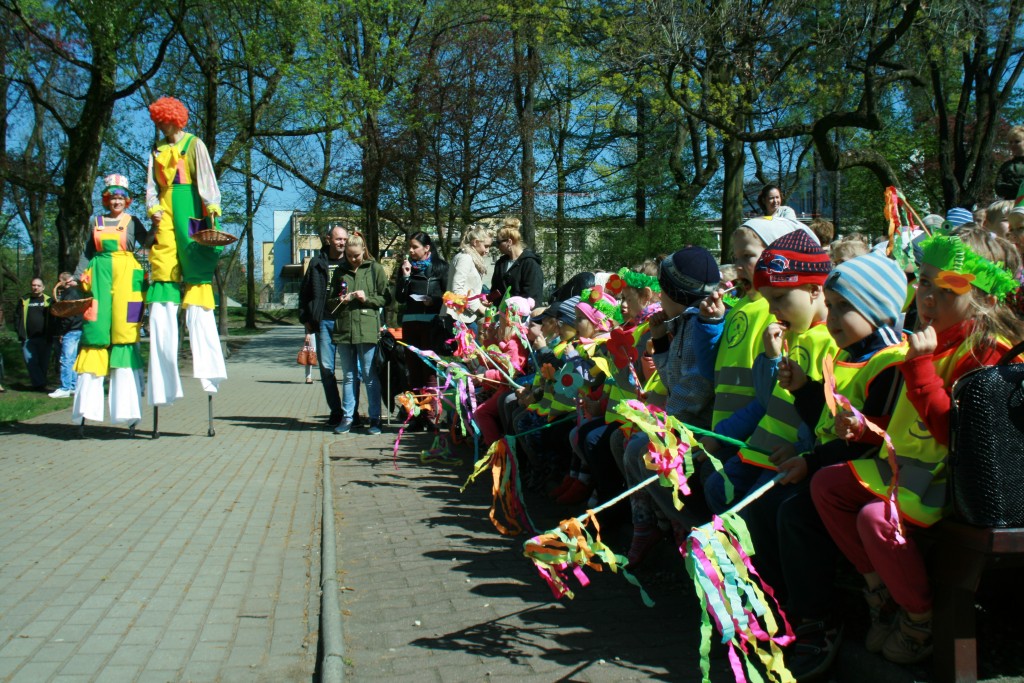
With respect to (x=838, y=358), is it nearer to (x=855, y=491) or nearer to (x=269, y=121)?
(x=855, y=491)

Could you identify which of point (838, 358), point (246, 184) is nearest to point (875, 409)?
point (838, 358)

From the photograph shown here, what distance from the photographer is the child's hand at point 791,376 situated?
368 centimetres

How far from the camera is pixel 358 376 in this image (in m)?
11.3

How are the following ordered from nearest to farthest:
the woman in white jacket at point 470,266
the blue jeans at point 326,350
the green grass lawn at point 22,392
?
the woman in white jacket at point 470,266
the blue jeans at point 326,350
the green grass lawn at point 22,392

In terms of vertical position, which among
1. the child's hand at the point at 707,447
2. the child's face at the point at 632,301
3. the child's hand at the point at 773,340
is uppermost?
the child's face at the point at 632,301

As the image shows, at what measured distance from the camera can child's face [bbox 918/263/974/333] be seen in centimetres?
329

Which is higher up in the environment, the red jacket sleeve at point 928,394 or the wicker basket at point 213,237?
the wicker basket at point 213,237

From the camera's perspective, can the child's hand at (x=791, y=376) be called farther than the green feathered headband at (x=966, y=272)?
Yes

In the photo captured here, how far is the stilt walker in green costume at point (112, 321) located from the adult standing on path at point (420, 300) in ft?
9.84

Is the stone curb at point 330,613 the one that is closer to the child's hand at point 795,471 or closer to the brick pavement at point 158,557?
the brick pavement at point 158,557

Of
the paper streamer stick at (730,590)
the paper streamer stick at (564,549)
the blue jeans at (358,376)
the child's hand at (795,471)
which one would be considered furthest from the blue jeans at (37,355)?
the paper streamer stick at (730,590)

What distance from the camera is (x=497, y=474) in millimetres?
5297

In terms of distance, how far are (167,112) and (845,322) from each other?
8460mm

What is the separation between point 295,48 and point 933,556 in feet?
61.3
